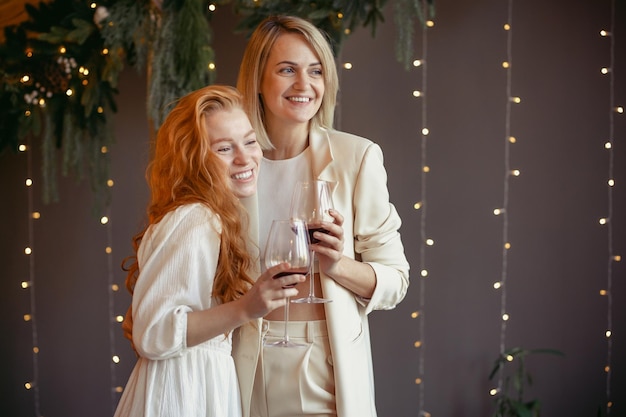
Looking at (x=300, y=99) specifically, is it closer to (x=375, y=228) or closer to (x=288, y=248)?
(x=375, y=228)

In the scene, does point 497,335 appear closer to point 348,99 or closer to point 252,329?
point 348,99

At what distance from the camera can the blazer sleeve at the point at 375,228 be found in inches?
83.6

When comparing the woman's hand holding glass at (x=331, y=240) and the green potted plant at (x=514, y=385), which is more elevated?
the woman's hand holding glass at (x=331, y=240)

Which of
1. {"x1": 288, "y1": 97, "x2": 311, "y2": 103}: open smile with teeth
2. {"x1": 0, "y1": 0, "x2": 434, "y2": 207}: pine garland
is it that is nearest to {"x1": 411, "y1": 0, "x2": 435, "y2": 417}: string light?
{"x1": 0, "y1": 0, "x2": 434, "y2": 207}: pine garland

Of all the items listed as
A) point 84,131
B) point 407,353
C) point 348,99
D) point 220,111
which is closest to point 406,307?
point 407,353

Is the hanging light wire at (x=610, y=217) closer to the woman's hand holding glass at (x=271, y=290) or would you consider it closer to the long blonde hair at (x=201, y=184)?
the long blonde hair at (x=201, y=184)

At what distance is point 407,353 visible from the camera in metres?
3.90

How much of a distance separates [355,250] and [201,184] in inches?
21.8

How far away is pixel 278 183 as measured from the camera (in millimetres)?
2180

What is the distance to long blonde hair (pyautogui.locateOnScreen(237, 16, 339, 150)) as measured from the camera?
7.15 ft

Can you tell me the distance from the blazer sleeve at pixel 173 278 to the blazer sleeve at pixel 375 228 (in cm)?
50

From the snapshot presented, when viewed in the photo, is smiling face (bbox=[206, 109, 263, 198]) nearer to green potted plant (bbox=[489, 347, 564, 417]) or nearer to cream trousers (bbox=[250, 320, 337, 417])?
cream trousers (bbox=[250, 320, 337, 417])

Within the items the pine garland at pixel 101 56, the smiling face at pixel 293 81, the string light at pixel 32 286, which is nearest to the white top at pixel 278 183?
the smiling face at pixel 293 81

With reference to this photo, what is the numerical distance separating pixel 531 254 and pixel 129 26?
2117 millimetres
